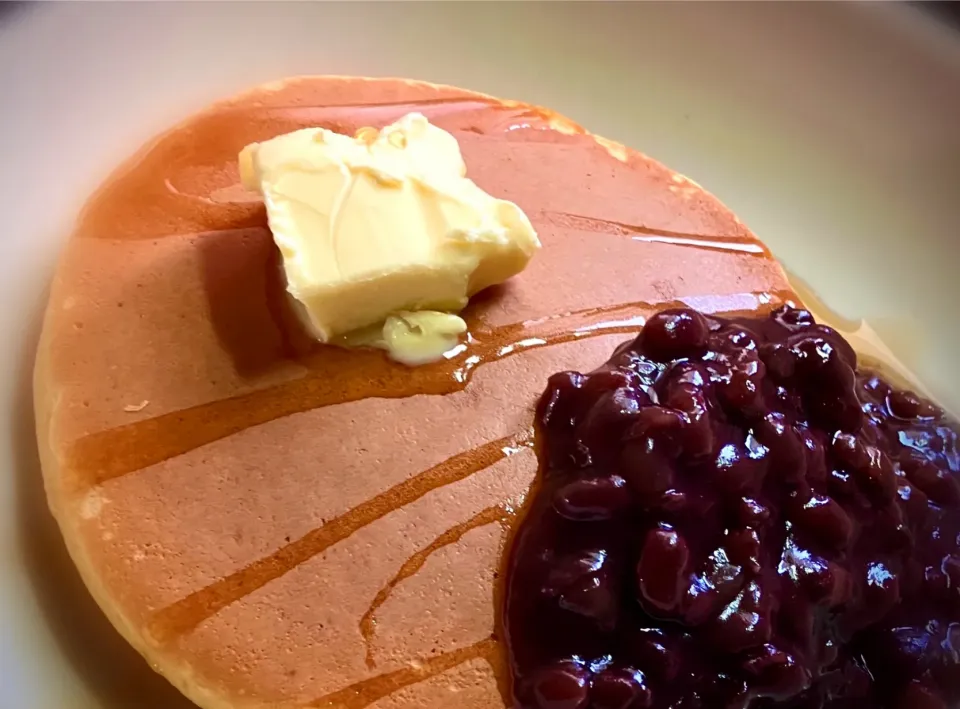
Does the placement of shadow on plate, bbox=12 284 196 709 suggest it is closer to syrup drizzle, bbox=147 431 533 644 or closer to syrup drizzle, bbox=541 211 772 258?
syrup drizzle, bbox=147 431 533 644

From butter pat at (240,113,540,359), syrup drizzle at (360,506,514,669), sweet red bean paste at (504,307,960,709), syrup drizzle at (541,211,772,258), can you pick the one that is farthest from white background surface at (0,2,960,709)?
syrup drizzle at (360,506,514,669)

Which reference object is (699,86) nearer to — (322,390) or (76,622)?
(322,390)

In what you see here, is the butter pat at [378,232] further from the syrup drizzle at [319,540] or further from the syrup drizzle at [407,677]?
the syrup drizzle at [407,677]

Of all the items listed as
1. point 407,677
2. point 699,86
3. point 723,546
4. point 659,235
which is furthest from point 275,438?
point 699,86

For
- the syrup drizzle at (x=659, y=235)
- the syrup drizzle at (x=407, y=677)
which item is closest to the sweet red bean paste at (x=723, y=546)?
the syrup drizzle at (x=407, y=677)

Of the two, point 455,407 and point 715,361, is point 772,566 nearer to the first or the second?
point 715,361

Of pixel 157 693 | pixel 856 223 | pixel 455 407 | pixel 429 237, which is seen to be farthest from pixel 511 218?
pixel 856 223
